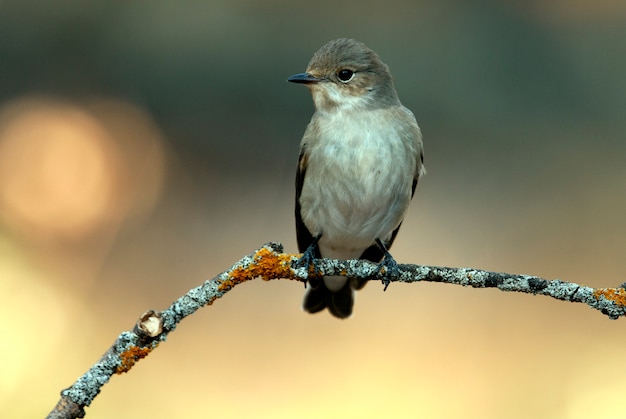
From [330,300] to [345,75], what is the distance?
4.76 ft

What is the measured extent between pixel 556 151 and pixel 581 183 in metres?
0.43

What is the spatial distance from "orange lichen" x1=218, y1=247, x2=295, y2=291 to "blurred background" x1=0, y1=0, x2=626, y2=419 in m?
2.69

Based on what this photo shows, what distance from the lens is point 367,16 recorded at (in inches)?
348

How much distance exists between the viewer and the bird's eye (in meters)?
4.57

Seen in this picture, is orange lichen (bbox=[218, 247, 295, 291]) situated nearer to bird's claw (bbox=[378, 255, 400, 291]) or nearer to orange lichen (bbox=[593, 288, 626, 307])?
bird's claw (bbox=[378, 255, 400, 291])

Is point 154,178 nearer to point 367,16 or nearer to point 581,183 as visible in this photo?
point 367,16

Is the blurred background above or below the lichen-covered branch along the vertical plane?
above

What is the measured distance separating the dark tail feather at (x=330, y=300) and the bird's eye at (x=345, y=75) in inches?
52.3

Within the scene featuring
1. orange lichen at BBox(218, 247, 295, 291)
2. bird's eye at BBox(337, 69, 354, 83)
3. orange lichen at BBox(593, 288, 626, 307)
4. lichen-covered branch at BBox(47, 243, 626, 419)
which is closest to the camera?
lichen-covered branch at BBox(47, 243, 626, 419)

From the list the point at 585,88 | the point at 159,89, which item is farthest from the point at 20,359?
the point at 585,88

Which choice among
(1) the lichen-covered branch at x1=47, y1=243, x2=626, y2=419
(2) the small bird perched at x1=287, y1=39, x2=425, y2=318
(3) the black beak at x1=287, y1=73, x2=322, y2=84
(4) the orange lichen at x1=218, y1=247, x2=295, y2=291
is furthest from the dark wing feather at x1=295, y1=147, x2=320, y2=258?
(4) the orange lichen at x1=218, y1=247, x2=295, y2=291

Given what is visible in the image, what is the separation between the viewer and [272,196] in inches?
297

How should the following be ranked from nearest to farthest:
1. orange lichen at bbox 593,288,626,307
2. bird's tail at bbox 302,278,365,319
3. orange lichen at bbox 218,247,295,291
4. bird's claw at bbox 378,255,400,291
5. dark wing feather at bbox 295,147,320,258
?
orange lichen at bbox 593,288,626,307, orange lichen at bbox 218,247,295,291, bird's claw at bbox 378,255,400,291, dark wing feather at bbox 295,147,320,258, bird's tail at bbox 302,278,365,319

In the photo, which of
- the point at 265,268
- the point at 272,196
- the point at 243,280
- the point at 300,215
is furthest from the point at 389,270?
the point at 272,196
